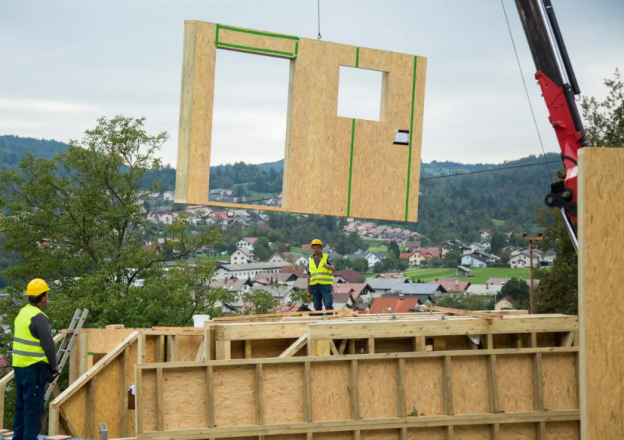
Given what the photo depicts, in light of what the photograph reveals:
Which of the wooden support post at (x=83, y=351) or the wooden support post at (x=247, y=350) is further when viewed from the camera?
the wooden support post at (x=83, y=351)

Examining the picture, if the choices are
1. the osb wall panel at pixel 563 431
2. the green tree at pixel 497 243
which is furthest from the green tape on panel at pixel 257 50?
the green tree at pixel 497 243

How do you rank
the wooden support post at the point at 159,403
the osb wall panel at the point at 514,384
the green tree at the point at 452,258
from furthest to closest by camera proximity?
the green tree at the point at 452,258 < the osb wall panel at the point at 514,384 < the wooden support post at the point at 159,403

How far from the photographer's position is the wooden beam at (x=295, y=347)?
9633 millimetres

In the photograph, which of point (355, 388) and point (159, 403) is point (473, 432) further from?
point (159, 403)

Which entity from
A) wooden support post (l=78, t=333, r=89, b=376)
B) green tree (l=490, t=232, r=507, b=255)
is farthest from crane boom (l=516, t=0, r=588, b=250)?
green tree (l=490, t=232, r=507, b=255)

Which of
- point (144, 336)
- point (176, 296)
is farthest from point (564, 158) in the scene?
point (176, 296)

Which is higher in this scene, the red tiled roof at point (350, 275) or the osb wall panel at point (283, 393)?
the osb wall panel at point (283, 393)

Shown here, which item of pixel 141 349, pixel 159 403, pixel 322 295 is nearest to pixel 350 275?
pixel 322 295

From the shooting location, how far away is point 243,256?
235 feet

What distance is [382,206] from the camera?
1335 centimetres

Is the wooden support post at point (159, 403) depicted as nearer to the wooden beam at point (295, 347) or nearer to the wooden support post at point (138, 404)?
the wooden support post at point (138, 404)

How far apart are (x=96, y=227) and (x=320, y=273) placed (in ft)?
71.6

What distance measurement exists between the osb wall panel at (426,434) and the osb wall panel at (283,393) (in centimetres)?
139

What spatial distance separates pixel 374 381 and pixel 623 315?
320 cm
